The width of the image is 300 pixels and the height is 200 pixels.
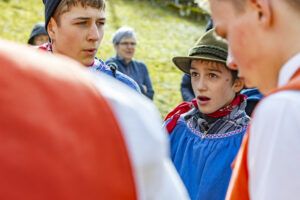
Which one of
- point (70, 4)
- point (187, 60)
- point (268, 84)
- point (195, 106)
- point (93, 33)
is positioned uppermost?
point (70, 4)

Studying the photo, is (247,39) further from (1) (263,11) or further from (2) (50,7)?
(2) (50,7)

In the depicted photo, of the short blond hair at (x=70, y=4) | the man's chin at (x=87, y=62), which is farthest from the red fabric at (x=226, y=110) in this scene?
the short blond hair at (x=70, y=4)

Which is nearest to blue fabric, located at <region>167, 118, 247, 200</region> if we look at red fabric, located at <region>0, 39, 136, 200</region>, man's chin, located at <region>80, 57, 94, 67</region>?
man's chin, located at <region>80, 57, 94, 67</region>

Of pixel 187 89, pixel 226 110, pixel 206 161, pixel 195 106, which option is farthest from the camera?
pixel 187 89

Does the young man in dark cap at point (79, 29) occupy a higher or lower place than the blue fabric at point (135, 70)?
higher

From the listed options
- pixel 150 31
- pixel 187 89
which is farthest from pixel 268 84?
pixel 150 31

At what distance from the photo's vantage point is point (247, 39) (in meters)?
1.34

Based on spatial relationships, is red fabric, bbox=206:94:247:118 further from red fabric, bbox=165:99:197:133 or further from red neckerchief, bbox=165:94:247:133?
red fabric, bbox=165:99:197:133

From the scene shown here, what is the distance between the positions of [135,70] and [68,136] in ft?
18.6

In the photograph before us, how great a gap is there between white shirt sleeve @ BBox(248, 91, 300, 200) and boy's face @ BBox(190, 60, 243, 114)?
5.38 ft

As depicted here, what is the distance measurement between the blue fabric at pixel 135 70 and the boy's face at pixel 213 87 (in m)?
3.30

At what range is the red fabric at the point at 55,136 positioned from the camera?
2.21 ft

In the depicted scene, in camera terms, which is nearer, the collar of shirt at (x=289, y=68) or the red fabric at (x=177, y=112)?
the collar of shirt at (x=289, y=68)

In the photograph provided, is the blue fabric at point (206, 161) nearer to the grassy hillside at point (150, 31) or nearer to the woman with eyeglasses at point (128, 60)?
the woman with eyeglasses at point (128, 60)
